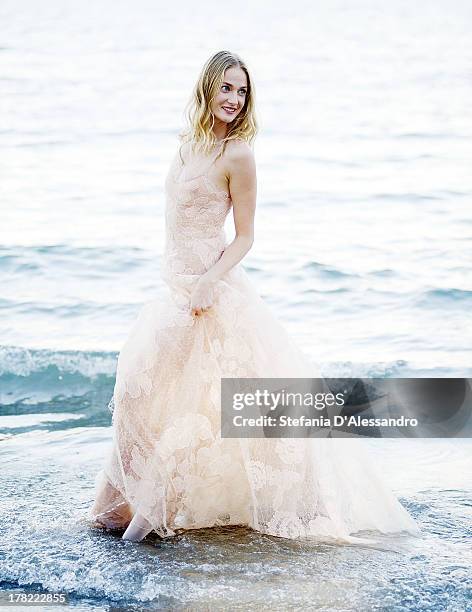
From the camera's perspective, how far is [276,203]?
43.2 feet

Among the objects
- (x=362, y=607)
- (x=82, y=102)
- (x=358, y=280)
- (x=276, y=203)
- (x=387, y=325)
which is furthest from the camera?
(x=82, y=102)

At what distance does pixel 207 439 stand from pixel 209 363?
12.4 inches

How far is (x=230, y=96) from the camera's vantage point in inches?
165

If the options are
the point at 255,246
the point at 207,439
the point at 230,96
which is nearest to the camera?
the point at 230,96

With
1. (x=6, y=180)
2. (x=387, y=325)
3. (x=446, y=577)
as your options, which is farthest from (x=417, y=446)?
(x=6, y=180)

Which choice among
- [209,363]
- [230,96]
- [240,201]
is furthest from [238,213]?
[209,363]

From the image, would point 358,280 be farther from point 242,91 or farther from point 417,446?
point 242,91

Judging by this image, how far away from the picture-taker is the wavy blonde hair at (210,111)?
4.19 m

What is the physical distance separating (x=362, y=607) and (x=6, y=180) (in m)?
11.0

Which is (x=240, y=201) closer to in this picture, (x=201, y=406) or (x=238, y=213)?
(x=238, y=213)

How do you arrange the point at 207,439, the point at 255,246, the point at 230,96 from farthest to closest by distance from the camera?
1. the point at 255,246
2. the point at 207,439
3. the point at 230,96

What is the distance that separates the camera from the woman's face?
13.7ft

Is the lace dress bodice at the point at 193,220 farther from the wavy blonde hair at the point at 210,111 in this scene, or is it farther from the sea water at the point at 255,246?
the sea water at the point at 255,246

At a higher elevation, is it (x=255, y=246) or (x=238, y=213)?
(x=255, y=246)
